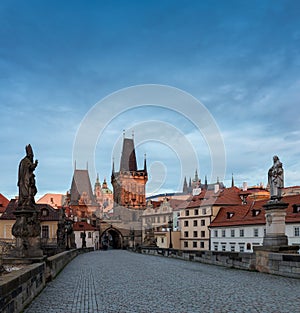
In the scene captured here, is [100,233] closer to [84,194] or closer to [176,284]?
[84,194]

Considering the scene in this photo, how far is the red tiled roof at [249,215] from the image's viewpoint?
147 feet

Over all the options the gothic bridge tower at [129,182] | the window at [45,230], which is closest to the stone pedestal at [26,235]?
the window at [45,230]

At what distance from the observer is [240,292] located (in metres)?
10.8

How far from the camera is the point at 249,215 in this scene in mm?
51812

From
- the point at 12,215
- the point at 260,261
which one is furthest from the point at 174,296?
the point at 12,215

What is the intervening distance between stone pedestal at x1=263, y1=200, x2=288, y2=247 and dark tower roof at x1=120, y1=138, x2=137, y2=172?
10689 centimetres

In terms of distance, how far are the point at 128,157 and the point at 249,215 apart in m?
77.4

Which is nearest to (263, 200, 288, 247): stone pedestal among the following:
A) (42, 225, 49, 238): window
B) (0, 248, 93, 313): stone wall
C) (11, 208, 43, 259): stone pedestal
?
(11, 208, 43, 259): stone pedestal

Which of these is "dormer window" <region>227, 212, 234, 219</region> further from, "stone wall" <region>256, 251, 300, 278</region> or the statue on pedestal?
the statue on pedestal

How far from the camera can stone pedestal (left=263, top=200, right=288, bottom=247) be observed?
16.3 metres

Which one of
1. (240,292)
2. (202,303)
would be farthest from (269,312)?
(240,292)

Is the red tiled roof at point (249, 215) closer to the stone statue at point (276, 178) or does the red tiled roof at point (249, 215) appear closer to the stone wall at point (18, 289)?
the stone statue at point (276, 178)

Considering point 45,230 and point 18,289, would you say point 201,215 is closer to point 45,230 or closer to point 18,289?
point 45,230

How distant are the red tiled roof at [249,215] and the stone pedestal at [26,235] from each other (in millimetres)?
34712
